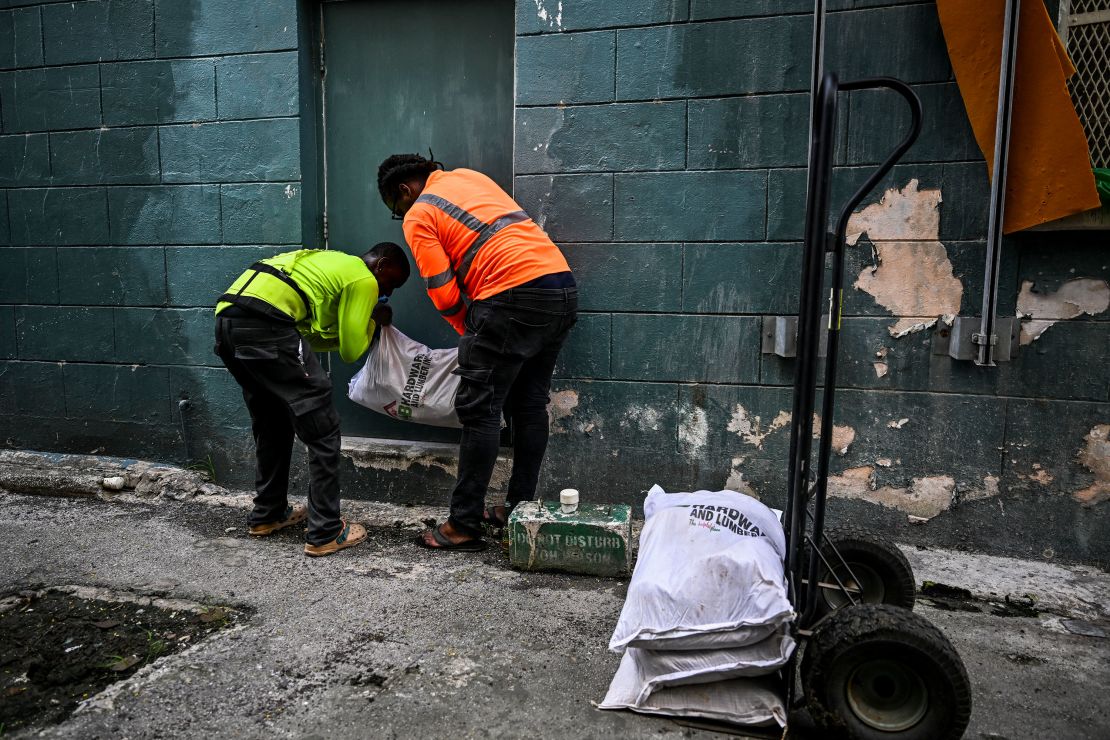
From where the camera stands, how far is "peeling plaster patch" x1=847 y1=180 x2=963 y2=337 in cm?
346

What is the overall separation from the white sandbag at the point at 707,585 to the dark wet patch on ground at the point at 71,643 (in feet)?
5.18

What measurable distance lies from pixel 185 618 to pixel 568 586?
4.76 ft

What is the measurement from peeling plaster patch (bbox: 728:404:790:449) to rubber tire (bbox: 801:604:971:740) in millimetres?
1683

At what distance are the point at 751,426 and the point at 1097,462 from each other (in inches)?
56.4

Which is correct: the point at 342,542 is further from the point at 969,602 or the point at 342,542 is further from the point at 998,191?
the point at 998,191

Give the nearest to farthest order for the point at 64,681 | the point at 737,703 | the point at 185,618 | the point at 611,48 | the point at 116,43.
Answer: the point at 737,703
the point at 64,681
the point at 185,618
the point at 611,48
the point at 116,43

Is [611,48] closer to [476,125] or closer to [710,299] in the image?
[476,125]

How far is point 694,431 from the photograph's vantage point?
384 centimetres

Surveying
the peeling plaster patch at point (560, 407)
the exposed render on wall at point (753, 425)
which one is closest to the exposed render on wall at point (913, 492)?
the exposed render on wall at point (753, 425)

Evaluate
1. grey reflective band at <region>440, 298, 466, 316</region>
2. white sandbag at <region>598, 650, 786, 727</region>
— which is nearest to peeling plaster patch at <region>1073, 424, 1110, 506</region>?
white sandbag at <region>598, 650, 786, 727</region>

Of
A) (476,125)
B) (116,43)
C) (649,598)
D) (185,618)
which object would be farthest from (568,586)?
(116,43)

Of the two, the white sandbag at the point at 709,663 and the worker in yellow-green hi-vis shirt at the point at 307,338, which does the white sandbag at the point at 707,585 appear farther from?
the worker in yellow-green hi-vis shirt at the point at 307,338

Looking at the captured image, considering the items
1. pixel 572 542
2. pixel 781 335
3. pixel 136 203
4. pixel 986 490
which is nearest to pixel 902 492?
pixel 986 490

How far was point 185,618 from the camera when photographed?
9.64ft
